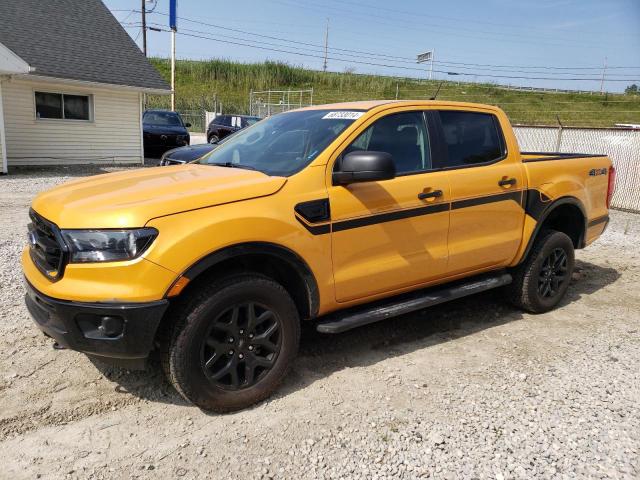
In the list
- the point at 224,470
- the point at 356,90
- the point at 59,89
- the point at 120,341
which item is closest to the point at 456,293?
the point at 224,470

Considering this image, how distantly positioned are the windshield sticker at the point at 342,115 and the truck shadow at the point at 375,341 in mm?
1775

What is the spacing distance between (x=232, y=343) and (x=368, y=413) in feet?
3.08

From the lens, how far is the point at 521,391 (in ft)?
11.4

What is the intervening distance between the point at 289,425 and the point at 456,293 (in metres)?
1.81

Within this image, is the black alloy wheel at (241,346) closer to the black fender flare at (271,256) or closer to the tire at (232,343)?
the tire at (232,343)

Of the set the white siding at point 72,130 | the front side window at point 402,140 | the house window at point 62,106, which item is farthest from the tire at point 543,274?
the house window at point 62,106

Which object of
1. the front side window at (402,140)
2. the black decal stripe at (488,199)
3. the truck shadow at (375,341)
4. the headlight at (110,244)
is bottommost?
the truck shadow at (375,341)

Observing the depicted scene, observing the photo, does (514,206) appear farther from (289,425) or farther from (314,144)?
(289,425)

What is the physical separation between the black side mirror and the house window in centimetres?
1493

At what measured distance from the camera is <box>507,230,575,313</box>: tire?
4773 millimetres

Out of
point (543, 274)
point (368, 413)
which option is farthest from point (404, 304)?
point (543, 274)

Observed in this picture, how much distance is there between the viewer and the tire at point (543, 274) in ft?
15.7

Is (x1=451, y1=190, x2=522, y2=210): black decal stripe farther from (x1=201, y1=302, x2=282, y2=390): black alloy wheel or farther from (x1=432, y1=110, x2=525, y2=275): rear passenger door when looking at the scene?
(x1=201, y1=302, x2=282, y2=390): black alloy wheel

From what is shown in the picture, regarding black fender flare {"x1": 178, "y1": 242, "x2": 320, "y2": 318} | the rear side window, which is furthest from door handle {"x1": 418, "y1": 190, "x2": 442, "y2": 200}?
black fender flare {"x1": 178, "y1": 242, "x2": 320, "y2": 318}
